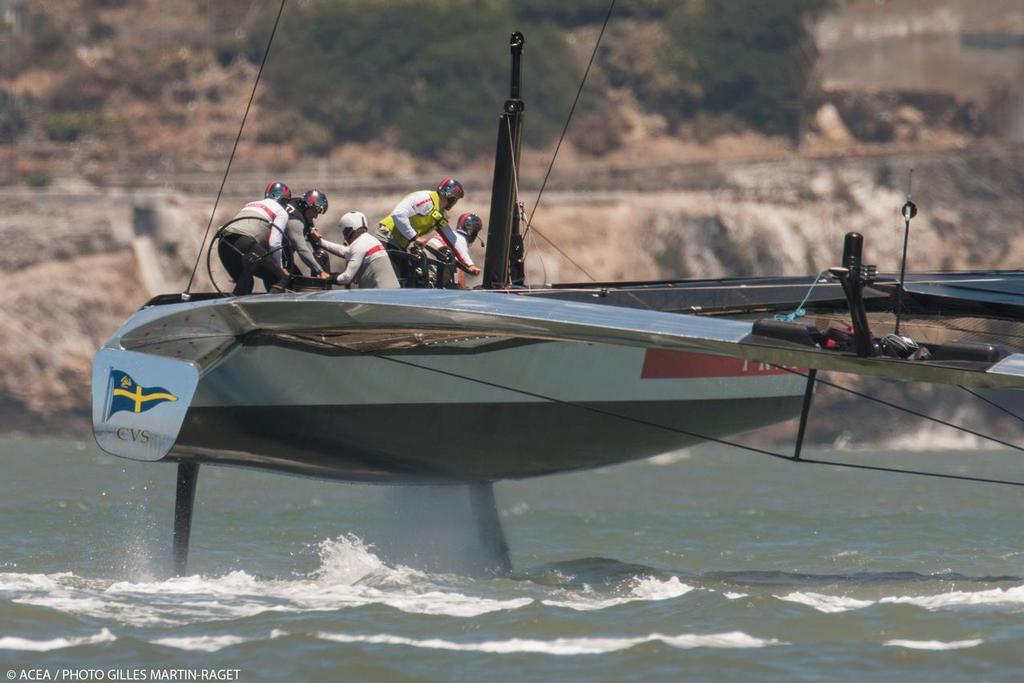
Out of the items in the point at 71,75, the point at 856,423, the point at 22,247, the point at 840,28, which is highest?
the point at 840,28

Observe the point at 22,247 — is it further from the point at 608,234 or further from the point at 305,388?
the point at 305,388

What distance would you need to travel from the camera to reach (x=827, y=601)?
10.4m

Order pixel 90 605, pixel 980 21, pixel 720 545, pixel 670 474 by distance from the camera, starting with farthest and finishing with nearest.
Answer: pixel 980 21 < pixel 670 474 < pixel 720 545 < pixel 90 605

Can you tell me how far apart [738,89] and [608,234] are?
32.2ft

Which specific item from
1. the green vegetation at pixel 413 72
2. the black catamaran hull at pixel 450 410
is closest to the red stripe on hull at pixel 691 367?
the black catamaran hull at pixel 450 410

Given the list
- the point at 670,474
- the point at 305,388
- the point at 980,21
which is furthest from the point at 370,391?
the point at 980,21

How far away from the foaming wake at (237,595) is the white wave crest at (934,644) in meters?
2.28

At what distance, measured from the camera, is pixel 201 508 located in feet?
56.2

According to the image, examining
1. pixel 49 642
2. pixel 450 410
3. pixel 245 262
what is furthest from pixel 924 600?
pixel 49 642

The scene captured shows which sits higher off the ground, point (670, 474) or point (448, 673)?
point (448, 673)

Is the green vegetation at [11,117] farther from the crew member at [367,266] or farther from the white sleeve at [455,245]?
the crew member at [367,266]

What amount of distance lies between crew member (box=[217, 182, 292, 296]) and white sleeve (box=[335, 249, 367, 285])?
1.23 ft

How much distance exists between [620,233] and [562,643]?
30205 millimetres

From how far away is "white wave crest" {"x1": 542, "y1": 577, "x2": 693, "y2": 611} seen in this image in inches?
406
